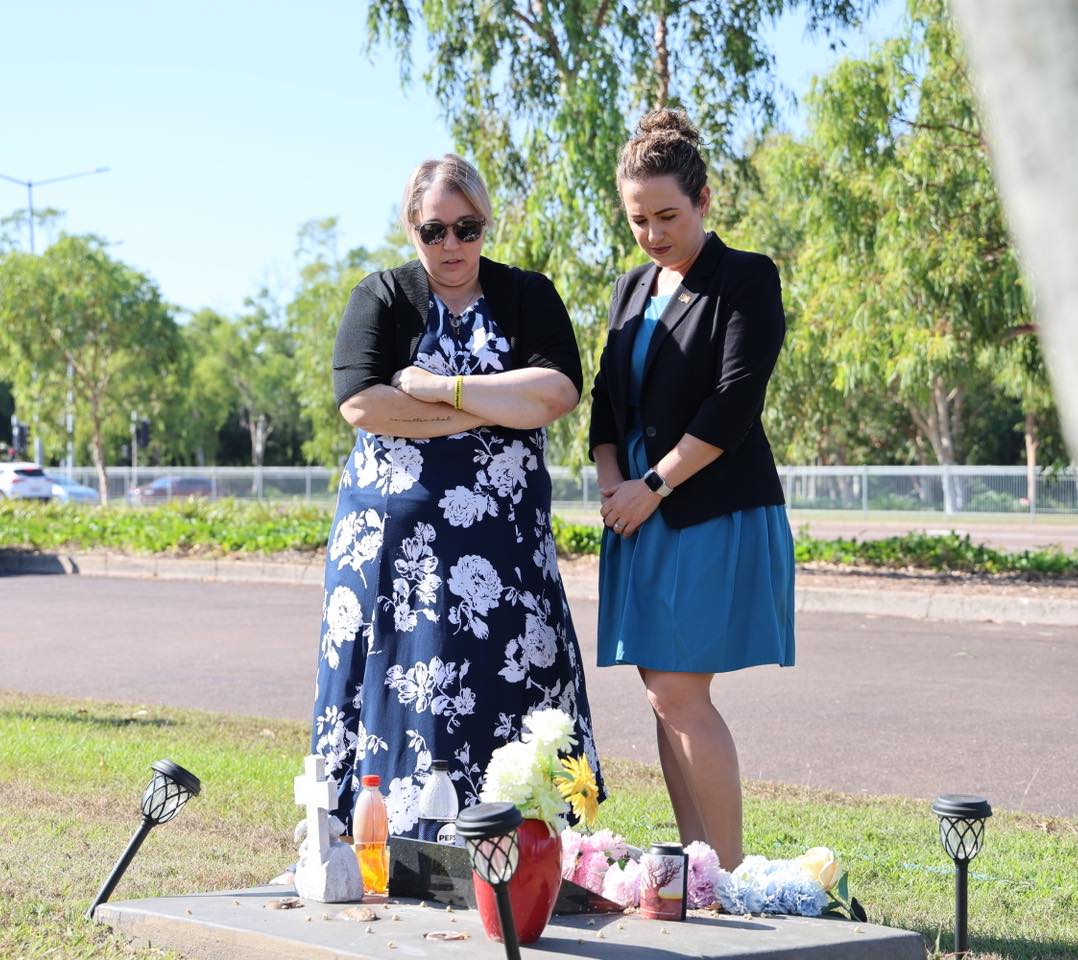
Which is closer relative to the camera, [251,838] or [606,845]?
[606,845]

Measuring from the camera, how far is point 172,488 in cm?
5128

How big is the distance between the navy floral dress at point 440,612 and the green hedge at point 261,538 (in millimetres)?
9230

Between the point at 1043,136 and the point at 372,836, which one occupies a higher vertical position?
the point at 1043,136

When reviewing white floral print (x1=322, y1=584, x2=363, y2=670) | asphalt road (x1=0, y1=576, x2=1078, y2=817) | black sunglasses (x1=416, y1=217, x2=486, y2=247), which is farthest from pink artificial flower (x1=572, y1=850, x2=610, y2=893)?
asphalt road (x1=0, y1=576, x2=1078, y2=817)

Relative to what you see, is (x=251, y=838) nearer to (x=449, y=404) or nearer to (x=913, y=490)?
(x=449, y=404)

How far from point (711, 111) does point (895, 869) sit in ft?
42.7

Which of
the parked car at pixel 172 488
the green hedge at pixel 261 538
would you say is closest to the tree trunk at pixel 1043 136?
the green hedge at pixel 261 538

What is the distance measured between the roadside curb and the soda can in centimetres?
972

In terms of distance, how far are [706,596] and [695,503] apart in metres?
0.25

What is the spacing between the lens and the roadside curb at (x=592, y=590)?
12.6m

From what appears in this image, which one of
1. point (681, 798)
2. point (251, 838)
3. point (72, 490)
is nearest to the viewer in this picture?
point (681, 798)

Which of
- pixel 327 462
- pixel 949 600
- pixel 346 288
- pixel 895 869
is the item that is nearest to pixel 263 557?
pixel 949 600

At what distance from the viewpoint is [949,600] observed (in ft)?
42.2

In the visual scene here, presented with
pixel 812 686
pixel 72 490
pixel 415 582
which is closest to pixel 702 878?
pixel 415 582
